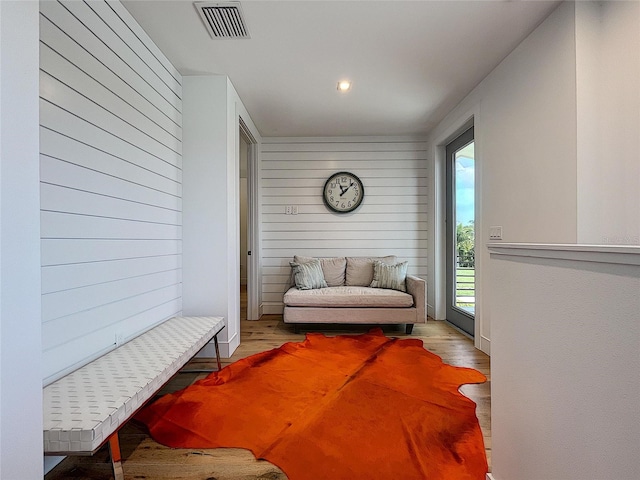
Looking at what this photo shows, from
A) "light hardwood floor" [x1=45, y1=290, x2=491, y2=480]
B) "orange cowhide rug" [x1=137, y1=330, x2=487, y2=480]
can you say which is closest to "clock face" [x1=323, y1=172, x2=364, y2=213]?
"orange cowhide rug" [x1=137, y1=330, x2=487, y2=480]

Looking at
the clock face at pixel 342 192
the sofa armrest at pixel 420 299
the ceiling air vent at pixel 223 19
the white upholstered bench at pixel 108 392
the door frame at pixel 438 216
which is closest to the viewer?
Result: the white upholstered bench at pixel 108 392

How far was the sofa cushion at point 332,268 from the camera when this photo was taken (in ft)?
14.5

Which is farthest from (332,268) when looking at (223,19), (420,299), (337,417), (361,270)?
(223,19)

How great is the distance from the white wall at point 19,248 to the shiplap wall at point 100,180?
86 cm

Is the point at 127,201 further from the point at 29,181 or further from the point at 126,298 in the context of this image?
the point at 29,181

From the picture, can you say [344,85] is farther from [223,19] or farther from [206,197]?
[206,197]

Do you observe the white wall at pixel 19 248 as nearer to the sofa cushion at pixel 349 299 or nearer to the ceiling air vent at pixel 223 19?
the ceiling air vent at pixel 223 19

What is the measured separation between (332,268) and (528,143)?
2.64 meters

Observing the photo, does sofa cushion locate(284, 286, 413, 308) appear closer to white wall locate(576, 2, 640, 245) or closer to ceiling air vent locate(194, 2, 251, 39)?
white wall locate(576, 2, 640, 245)

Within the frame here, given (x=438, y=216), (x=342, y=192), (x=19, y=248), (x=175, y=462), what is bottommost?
(x=175, y=462)

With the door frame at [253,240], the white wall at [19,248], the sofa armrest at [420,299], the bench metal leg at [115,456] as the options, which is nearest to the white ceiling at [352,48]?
the door frame at [253,240]

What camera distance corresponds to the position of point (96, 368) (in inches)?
66.5

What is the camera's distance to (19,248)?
0.75 metres

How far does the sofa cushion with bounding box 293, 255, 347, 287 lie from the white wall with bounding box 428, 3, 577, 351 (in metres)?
1.73
